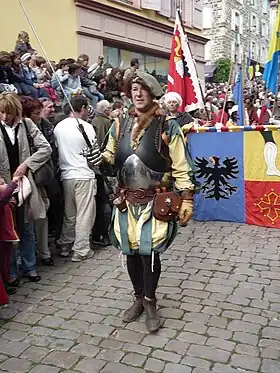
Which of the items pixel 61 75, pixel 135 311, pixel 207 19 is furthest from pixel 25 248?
pixel 207 19

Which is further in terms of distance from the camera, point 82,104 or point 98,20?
point 98,20

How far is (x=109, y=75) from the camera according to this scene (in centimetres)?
1035

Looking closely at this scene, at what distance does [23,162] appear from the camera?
4.40m

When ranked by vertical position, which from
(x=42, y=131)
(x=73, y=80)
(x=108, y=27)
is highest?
(x=108, y=27)

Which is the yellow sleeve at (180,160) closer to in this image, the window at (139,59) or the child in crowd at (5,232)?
the child in crowd at (5,232)

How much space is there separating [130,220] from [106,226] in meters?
2.34

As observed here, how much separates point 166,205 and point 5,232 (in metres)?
1.46

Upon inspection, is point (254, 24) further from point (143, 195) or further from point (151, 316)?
point (151, 316)

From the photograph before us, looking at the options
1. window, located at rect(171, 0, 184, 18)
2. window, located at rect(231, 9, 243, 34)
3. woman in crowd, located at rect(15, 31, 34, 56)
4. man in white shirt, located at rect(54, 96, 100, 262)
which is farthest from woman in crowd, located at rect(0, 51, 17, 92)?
window, located at rect(231, 9, 243, 34)

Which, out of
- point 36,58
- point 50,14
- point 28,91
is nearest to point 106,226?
point 28,91

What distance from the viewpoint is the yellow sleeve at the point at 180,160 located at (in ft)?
11.2

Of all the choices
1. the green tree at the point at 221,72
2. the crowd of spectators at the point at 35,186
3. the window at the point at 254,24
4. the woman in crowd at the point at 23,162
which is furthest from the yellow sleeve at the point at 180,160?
the window at the point at 254,24

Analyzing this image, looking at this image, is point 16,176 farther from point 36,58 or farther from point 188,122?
point 36,58

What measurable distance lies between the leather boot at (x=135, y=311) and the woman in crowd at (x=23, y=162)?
1.28m
